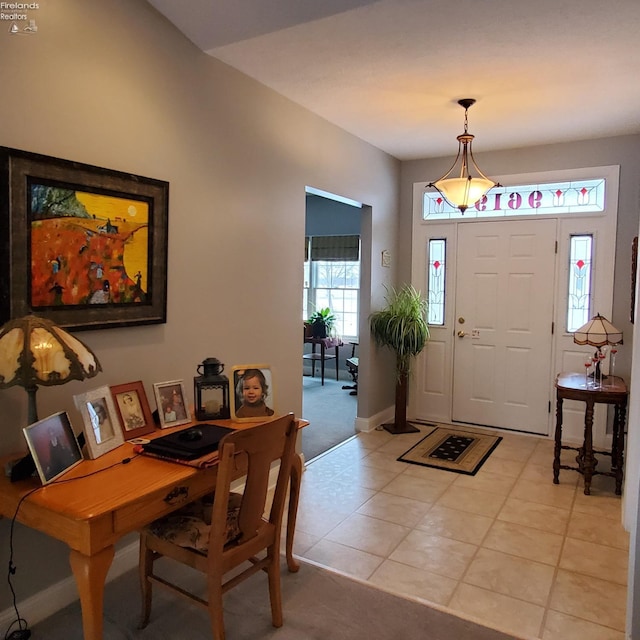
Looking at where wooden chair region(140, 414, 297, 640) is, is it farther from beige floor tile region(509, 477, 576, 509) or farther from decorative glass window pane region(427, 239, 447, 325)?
decorative glass window pane region(427, 239, 447, 325)

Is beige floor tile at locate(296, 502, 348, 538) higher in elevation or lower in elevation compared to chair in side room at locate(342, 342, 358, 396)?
lower

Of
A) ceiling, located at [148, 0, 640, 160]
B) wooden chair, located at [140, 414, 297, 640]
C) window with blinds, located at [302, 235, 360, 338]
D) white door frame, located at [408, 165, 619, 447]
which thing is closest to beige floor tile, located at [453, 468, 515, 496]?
white door frame, located at [408, 165, 619, 447]

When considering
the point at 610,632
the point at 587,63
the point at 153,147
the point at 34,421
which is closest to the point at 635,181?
the point at 587,63

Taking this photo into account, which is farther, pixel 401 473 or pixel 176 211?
pixel 401 473

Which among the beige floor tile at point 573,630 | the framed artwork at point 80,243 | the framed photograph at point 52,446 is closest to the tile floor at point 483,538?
the beige floor tile at point 573,630

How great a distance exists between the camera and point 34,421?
1.92 m

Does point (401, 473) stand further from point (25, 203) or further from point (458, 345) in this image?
point (25, 203)

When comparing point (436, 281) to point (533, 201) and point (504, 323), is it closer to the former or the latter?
point (504, 323)

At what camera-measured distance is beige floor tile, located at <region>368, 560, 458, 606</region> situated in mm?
2475

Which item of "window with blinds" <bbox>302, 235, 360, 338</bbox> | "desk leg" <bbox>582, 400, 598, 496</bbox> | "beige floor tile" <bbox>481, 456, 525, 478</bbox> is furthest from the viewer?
"window with blinds" <bbox>302, 235, 360, 338</bbox>

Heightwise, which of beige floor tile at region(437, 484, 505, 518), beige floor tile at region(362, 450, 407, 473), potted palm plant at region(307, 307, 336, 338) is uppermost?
potted palm plant at region(307, 307, 336, 338)

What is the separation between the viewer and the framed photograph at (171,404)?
240cm

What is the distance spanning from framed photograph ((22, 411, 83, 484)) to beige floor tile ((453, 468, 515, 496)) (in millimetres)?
2681

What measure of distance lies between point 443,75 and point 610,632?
116 inches
